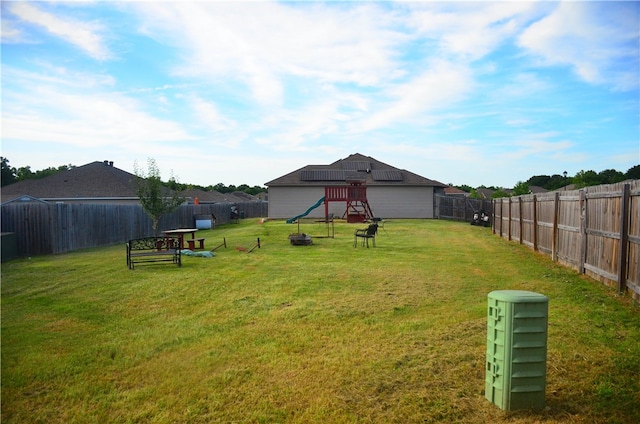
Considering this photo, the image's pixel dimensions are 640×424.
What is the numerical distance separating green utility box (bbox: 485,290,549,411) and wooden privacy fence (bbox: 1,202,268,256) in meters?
16.9

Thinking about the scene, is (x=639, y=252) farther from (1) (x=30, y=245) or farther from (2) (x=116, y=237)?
(2) (x=116, y=237)

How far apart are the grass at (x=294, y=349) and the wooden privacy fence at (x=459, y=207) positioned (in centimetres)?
2115

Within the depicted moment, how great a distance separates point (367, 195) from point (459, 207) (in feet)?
26.3

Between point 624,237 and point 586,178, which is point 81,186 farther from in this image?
point 586,178

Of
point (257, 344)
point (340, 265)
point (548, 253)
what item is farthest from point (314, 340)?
point (548, 253)

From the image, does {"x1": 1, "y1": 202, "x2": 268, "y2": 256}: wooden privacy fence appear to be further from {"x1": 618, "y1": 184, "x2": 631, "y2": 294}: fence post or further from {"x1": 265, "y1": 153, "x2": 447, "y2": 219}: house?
{"x1": 618, "y1": 184, "x2": 631, "y2": 294}: fence post

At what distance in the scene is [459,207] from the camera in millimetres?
34281

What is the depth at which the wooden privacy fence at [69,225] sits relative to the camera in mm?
15852

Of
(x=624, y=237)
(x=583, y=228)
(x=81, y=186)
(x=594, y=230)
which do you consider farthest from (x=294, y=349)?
(x=81, y=186)

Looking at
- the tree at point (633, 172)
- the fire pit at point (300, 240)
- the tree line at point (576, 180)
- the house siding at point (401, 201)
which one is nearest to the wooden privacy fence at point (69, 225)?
the fire pit at point (300, 240)

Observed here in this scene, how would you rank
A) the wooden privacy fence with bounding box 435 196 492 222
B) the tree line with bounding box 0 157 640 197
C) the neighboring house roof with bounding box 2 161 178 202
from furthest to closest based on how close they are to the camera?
the tree line with bounding box 0 157 640 197 → the neighboring house roof with bounding box 2 161 178 202 → the wooden privacy fence with bounding box 435 196 492 222

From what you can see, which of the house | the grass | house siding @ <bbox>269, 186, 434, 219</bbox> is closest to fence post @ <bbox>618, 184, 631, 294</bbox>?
the grass

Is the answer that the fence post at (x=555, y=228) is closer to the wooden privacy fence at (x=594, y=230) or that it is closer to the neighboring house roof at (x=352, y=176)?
the wooden privacy fence at (x=594, y=230)

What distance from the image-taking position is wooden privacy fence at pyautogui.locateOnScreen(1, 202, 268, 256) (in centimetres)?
1585
